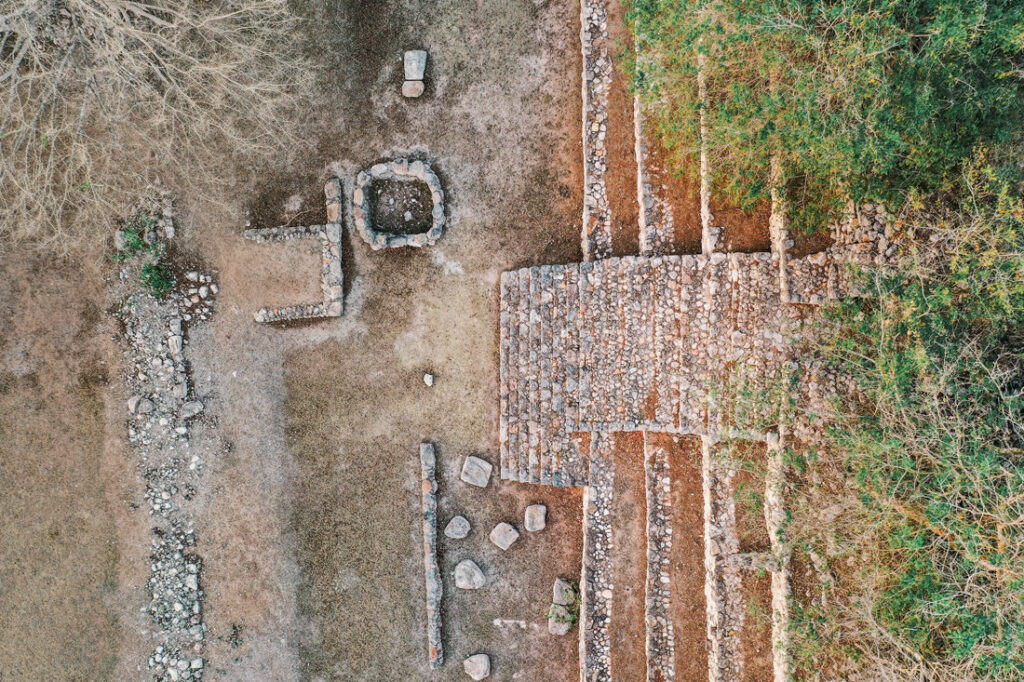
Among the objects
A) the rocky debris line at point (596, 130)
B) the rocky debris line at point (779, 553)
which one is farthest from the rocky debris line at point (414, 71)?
the rocky debris line at point (779, 553)

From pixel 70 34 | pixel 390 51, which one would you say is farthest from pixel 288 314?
pixel 70 34

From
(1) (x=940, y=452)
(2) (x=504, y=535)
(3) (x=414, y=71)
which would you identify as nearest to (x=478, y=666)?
(2) (x=504, y=535)

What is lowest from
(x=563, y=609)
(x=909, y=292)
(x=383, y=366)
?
(x=563, y=609)

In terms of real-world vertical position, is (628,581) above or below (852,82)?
below

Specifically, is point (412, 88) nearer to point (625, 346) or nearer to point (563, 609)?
point (625, 346)

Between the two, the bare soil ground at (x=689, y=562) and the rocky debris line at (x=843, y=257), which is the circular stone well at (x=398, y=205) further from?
the rocky debris line at (x=843, y=257)
